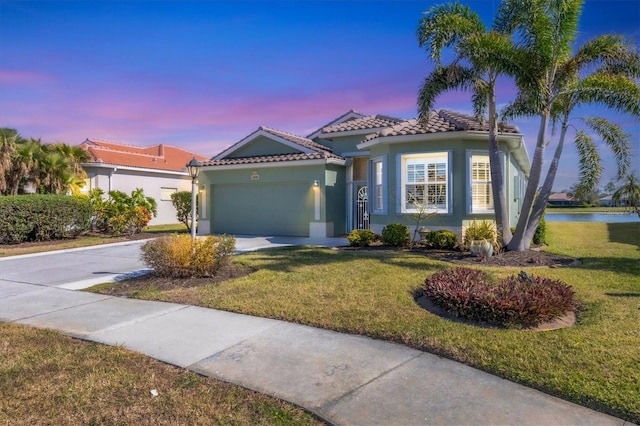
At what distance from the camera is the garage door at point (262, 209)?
17844mm

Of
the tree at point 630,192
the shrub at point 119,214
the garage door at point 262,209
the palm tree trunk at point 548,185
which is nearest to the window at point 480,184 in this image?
the palm tree trunk at point 548,185

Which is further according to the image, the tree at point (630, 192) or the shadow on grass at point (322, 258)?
the tree at point (630, 192)

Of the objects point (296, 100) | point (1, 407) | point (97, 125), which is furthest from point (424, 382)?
point (97, 125)

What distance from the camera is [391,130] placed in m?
14.6

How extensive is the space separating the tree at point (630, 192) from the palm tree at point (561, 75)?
63cm

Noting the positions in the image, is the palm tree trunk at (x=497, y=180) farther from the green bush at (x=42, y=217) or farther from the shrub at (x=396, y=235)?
the green bush at (x=42, y=217)

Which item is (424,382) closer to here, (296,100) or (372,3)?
(372,3)

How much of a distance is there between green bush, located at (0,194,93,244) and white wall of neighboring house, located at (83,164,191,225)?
549 cm

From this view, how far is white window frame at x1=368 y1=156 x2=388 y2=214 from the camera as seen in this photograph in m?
15.1

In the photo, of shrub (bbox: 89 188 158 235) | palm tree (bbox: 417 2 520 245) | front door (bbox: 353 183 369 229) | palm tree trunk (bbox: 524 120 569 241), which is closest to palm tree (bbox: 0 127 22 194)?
shrub (bbox: 89 188 158 235)

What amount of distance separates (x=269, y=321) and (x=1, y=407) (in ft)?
10.3

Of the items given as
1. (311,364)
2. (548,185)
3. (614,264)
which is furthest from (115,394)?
(548,185)

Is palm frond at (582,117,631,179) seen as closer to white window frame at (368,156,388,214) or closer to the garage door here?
white window frame at (368,156,388,214)

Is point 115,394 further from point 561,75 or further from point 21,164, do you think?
point 21,164
